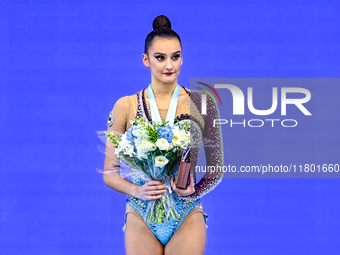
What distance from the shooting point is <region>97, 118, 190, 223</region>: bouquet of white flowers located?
2.35 metres

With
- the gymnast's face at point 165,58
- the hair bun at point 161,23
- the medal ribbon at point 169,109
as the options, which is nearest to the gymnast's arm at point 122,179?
the medal ribbon at point 169,109

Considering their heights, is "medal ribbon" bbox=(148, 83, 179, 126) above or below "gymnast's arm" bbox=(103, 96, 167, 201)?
above

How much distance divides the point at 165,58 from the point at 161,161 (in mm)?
577

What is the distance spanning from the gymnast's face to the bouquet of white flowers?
0.28 meters

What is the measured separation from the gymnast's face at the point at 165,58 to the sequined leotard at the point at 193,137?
0.59 feet

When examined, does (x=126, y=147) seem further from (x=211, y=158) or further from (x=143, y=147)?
(x=211, y=158)

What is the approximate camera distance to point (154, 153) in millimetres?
2387

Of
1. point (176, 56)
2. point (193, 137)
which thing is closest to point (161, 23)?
point (176, 56)

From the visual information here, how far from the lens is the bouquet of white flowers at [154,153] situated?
2346mm

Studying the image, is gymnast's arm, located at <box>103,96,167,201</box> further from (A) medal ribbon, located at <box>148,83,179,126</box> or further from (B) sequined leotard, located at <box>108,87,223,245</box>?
(A) medal ribbon, located at <box>148,83,179,126</box>

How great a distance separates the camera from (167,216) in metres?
2.57

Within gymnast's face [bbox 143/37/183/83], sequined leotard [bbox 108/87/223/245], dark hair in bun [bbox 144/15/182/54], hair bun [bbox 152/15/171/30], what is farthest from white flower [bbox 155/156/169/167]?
hair bun [bbox 152/15/171/30]

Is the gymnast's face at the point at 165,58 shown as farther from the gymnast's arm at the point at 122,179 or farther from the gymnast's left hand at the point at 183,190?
the gymnast's left hand at the point at 183,190

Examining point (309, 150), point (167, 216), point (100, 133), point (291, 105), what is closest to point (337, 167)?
point (309, 150)
